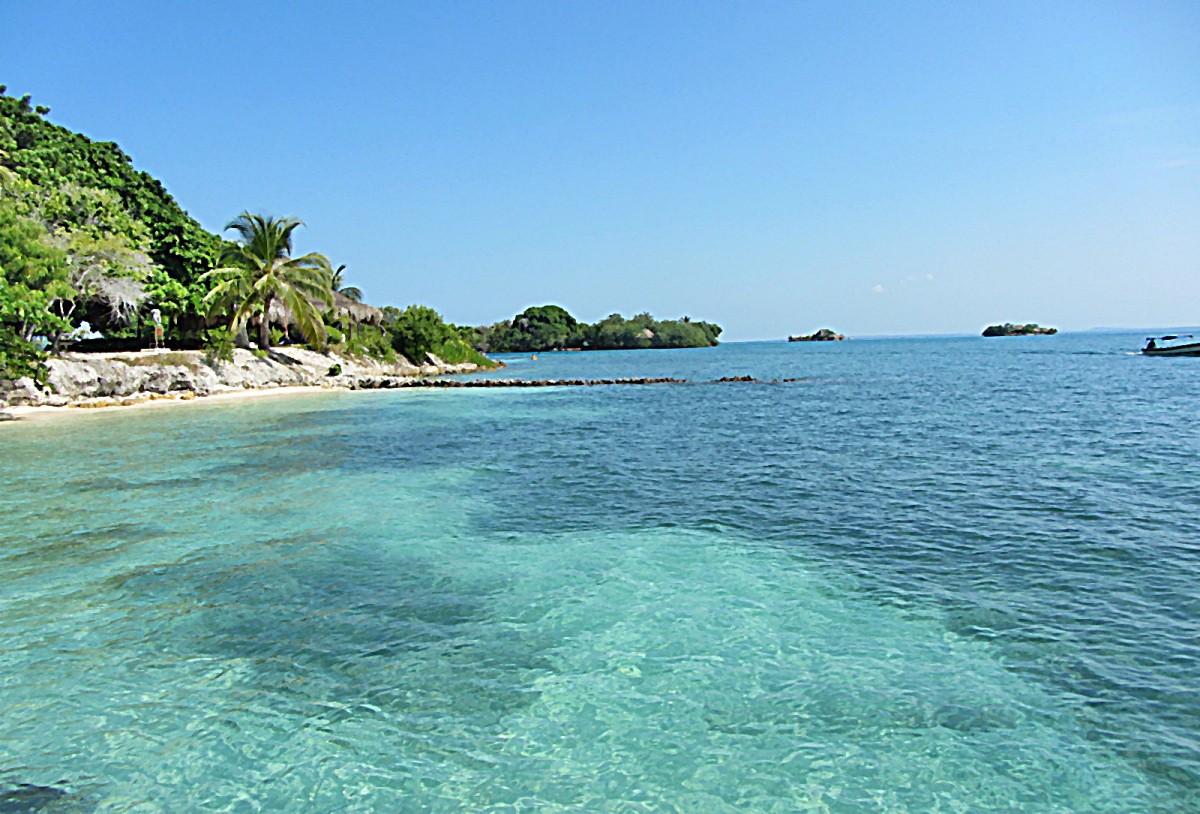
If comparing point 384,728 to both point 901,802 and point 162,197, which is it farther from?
point 162,197

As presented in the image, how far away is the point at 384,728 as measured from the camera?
18.8 feet

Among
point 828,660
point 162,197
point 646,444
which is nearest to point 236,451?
point 646,444

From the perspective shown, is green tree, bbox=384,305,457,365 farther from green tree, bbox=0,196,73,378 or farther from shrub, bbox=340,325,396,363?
green tree, bbox=0,196,73,378

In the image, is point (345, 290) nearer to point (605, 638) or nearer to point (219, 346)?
point (219, 346)

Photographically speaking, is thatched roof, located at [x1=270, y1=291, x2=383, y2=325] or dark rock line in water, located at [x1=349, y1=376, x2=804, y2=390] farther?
thatched roof, located at [x1=270, y1=291, x2=383, y2=325]

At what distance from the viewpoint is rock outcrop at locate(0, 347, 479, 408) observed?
30.6 meters

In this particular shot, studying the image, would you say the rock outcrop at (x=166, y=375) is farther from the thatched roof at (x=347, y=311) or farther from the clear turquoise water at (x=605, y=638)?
the clear turquoise water at (x=605, y=638)

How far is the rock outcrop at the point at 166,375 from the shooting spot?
1206 inches

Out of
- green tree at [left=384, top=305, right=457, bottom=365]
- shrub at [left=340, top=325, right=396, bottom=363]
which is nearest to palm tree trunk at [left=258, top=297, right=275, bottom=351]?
shrub at [left=340, top=325, right=396, bottom=363]

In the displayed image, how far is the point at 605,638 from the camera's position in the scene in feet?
24.7

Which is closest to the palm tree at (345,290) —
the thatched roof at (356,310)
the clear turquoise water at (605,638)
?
the thatched roof at (356,310)

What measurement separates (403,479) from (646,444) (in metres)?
8.03

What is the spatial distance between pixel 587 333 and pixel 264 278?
12451 cm

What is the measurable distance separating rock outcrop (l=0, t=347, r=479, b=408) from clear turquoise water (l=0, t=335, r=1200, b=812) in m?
16.4
